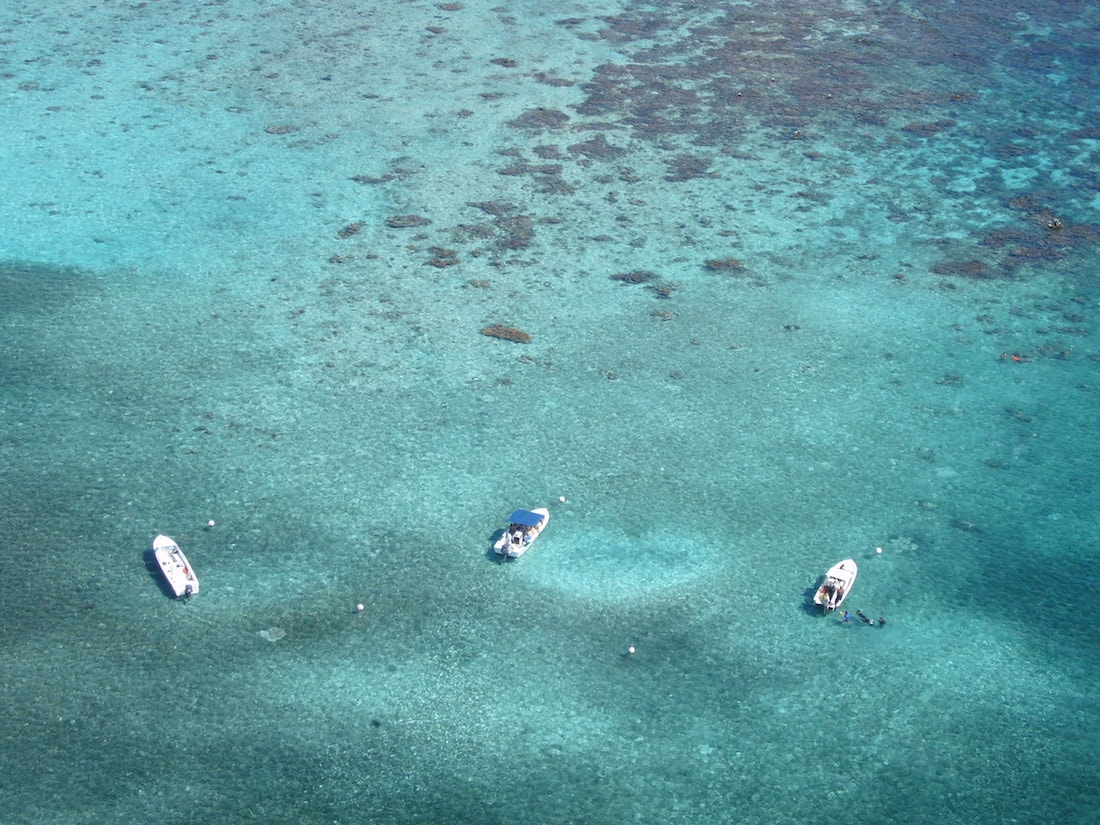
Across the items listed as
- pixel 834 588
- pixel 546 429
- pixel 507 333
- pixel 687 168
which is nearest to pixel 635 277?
pixel 507 333

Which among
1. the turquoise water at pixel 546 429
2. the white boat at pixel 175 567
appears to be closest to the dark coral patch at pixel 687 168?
the turquoise water at pixel 546 429

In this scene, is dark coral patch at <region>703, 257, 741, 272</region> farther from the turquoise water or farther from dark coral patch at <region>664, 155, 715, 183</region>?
dark coral patch at <region>664, 155, 715, 183</region>

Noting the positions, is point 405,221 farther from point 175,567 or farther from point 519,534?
point 175,567

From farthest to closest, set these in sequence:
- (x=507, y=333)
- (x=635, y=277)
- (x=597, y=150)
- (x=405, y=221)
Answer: (x=597, y=150)
(x=405, y=221)
(x=635, y=277)
(x=507, y=333)

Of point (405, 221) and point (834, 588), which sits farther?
point (405, 221)

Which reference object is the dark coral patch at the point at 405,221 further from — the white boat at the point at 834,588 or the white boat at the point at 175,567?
the white boat at the point at 834,588
